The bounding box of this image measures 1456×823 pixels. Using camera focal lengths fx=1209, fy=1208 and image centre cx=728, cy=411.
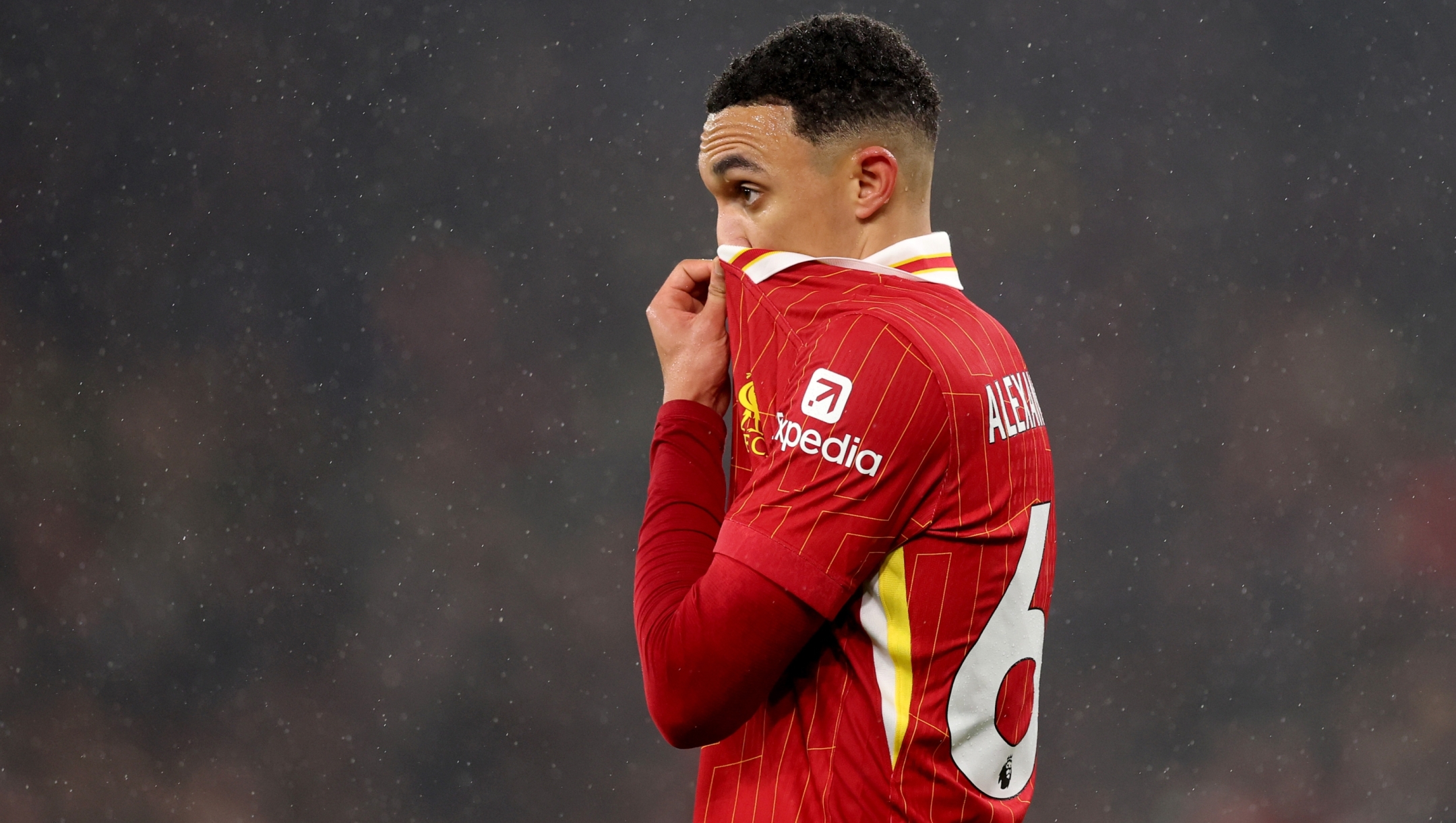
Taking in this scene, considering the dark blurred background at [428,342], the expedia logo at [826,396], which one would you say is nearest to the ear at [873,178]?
the expedia logo at [826,396]

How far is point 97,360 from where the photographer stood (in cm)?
346

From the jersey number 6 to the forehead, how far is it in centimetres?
45

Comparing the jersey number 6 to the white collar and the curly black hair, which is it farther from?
the curly black hair

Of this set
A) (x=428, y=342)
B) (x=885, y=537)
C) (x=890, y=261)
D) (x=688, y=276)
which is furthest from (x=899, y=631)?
(x=428, y=342)

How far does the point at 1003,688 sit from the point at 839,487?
0.31 metres

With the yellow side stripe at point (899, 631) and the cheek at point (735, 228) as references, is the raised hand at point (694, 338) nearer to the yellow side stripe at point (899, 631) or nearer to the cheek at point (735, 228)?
the cheek at point (735, 228)

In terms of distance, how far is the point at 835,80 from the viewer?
4.16ft

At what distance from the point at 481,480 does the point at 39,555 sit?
51.5 inches

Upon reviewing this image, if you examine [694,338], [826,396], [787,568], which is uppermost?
[694,338]

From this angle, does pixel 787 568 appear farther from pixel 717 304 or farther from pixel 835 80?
pixel 835 80

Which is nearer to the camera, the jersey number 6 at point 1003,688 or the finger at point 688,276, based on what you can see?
the jersey number 6 at point 1003,688

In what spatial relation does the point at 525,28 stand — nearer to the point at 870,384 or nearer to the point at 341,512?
the point at 341,512

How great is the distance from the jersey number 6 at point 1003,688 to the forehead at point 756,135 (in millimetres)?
454

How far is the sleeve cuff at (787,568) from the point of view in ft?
3.43
